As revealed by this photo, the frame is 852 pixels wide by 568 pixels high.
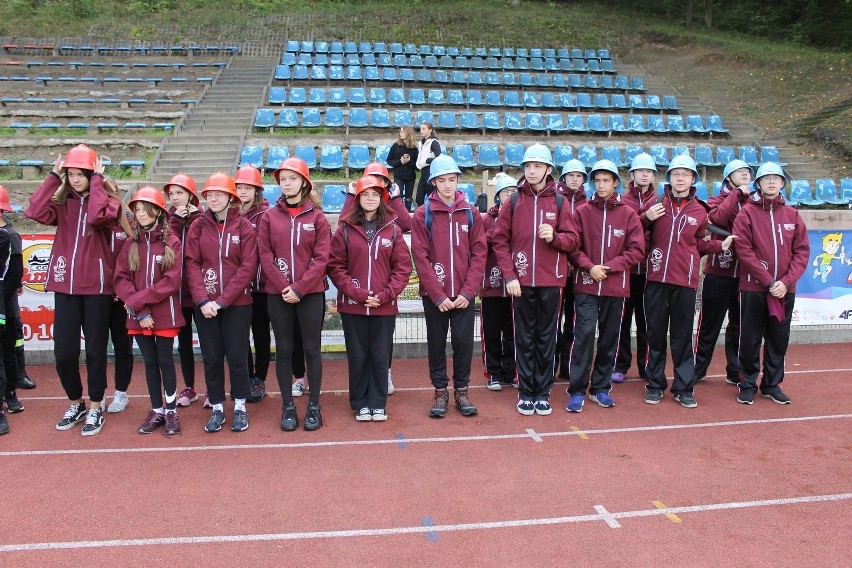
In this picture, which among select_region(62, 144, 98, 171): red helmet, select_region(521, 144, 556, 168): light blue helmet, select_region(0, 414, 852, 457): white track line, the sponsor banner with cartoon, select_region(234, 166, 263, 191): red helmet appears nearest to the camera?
select_region(0, 414, 852, 457): white track line

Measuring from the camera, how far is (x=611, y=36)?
29.0m

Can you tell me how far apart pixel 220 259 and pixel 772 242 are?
5.00 meters

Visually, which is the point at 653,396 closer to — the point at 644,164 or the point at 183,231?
the point at 644,164

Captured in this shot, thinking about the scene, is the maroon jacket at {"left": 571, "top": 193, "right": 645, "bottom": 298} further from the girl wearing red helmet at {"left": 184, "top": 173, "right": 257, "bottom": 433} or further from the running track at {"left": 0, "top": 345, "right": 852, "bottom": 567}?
the girl wearing red helmet at {"left": 184, "top": 173, "right": 257, "bottom": 433}

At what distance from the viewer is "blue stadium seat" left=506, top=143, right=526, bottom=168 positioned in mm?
16219

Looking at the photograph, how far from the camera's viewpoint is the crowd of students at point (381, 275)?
5.45 m

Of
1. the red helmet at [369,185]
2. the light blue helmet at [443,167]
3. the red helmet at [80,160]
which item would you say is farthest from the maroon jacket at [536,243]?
the red helmet at [80,160]

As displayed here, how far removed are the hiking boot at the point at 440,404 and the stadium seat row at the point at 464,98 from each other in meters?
14.8

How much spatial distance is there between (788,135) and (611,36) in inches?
462

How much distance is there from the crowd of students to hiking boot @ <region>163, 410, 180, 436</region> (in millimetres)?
11

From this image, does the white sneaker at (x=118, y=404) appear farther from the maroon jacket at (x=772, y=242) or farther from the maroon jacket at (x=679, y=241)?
the maroon jacket at (x=772, y=242)

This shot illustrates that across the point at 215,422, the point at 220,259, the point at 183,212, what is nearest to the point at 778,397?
the point at 215,422

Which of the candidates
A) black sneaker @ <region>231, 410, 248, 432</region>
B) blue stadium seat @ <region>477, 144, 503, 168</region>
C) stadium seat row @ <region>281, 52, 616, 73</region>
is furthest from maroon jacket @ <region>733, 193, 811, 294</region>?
stadium seat row @ <region>281, 52, 616, 73</region>

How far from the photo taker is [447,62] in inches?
933
